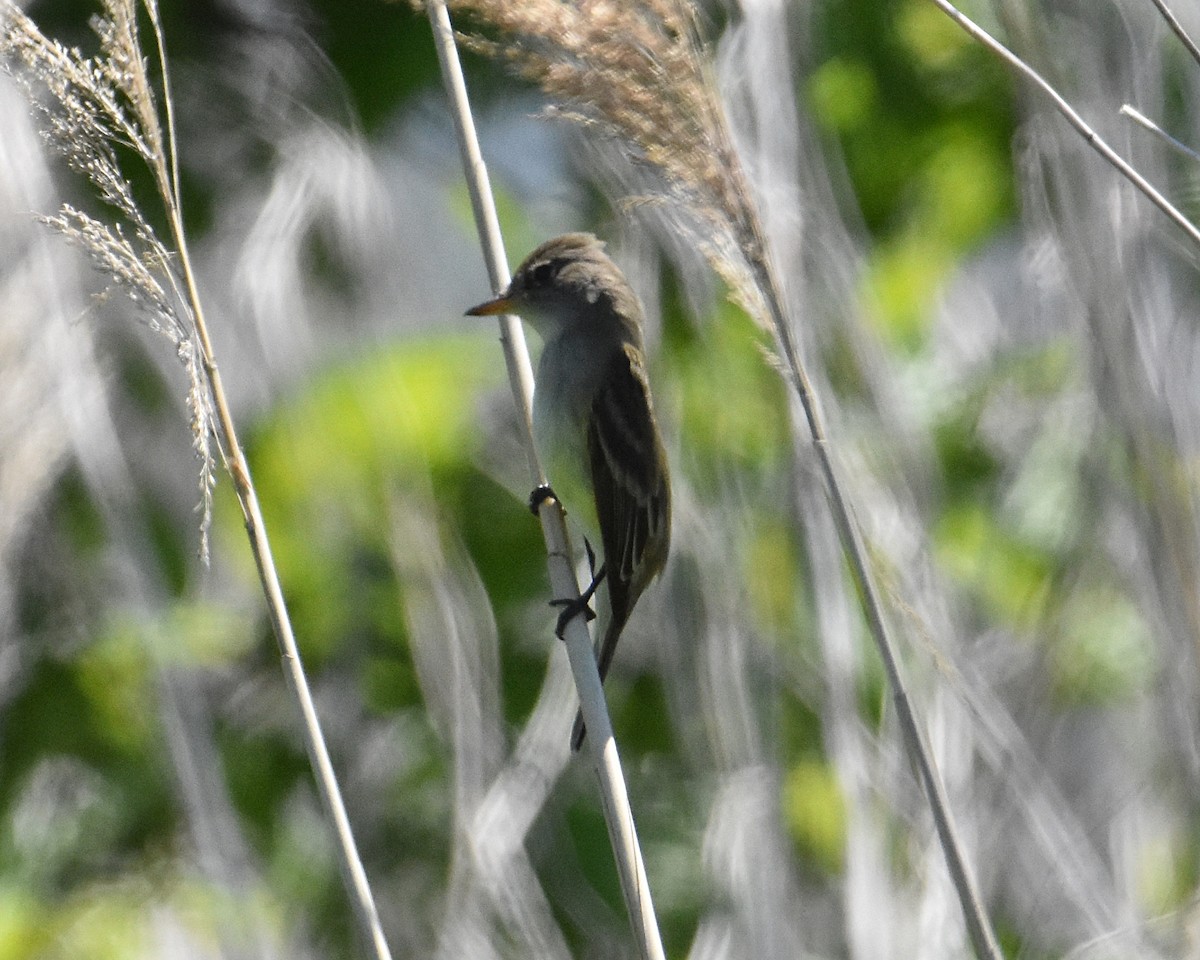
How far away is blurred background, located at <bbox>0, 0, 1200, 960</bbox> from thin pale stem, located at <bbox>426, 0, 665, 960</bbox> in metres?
0.71

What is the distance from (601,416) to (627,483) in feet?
0.44

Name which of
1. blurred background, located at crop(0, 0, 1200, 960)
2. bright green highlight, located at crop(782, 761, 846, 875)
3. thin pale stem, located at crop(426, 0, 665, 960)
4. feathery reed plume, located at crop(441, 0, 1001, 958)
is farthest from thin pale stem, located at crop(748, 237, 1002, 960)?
bright green highlight, located at crop(782, 761, 846, 875)

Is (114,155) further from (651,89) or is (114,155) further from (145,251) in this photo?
(651,89)

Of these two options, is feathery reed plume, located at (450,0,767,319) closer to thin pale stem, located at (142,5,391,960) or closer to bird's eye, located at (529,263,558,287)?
thin pale stem, located at (142,5,391,960)

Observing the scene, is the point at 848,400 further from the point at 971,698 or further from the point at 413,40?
the point at 413,40

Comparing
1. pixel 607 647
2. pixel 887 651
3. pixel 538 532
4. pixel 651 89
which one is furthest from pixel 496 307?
pixel 538 532

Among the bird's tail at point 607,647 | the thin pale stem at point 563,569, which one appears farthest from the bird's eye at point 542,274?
the bird's tail at point 607,647

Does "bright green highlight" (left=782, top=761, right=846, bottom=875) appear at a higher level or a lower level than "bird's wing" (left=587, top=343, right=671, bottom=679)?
lower

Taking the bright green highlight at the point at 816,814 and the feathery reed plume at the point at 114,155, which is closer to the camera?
the feathery reed plume at the point at 114,155

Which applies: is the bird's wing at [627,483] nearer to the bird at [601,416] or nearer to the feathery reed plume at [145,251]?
the bird at [601,416]

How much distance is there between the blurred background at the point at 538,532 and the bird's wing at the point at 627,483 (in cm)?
32

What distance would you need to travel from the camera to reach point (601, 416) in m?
2.54

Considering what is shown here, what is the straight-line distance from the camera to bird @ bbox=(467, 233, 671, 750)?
7.93 feet

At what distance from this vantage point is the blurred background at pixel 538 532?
2.71m
